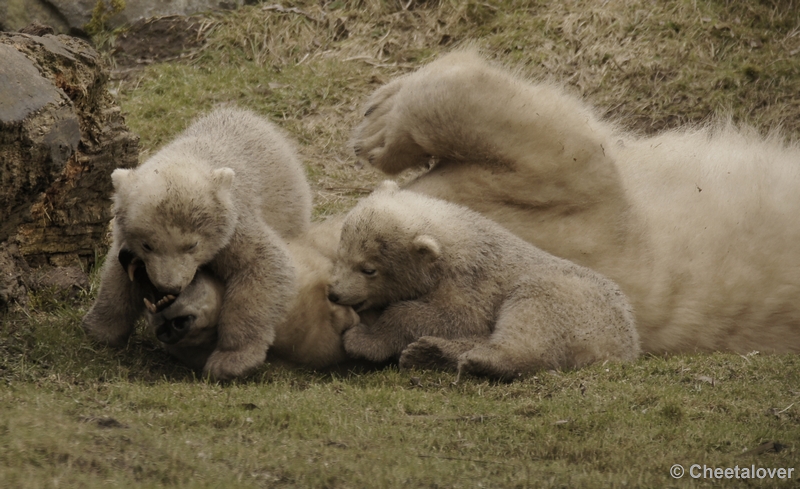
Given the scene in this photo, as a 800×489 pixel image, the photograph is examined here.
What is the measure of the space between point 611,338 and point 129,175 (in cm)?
317

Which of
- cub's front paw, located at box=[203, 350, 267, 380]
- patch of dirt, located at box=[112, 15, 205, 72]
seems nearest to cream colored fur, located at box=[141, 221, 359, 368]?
cub's front paw, located at box=[203, 350, 267, 380]

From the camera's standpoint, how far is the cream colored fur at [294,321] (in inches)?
237

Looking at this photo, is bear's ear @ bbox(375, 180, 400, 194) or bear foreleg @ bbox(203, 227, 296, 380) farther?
bear's ear @ bbox(375, 180, 400, 194)

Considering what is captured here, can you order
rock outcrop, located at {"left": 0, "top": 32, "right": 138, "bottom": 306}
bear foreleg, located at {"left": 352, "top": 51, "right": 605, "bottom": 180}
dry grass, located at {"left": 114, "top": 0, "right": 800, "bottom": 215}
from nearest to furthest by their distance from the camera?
rock outcrop, located at {"left": 0, "top": 32, "right": 138, "bottom": 306}, bear foreleg, located at {"left": 352, "top": 51, "right": 605, "bottom": 180}, dry grass, located at {"left": 114, "top": 0, "right": 800, "bottom": 215}

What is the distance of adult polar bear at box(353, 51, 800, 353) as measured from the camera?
699cm

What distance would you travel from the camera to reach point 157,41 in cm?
1333

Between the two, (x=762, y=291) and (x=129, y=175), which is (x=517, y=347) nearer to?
(x=762, y=291)

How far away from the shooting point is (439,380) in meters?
6.01

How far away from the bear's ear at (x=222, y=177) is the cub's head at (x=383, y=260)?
2.98 ft

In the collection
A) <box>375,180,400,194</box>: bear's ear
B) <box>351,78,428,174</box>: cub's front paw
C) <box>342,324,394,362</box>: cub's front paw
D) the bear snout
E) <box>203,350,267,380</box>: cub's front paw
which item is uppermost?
<box>351,78,428,174</box>: cub's front paw

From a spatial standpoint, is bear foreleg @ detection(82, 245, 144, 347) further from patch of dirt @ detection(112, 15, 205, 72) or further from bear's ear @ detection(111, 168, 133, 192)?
patch of dirt @ detection(112, 15, 205, 72)

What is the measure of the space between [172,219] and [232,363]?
0.91 meters

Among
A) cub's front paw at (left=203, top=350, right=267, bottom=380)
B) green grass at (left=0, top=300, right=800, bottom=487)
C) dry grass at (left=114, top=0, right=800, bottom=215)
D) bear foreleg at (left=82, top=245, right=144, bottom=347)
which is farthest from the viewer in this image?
dry grass at (left=114, top=0, right=800, bottom=215)

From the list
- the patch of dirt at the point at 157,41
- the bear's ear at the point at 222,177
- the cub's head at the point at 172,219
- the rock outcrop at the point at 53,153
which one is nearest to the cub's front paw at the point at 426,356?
the cub's head at the point at 172,219
